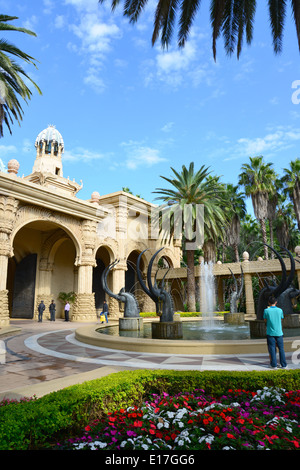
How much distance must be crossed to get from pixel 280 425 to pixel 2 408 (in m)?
3.02

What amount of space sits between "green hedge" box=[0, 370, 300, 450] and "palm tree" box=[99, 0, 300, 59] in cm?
879

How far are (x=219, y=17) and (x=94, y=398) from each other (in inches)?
392

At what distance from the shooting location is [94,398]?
380cm

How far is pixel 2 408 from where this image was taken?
10.6ft

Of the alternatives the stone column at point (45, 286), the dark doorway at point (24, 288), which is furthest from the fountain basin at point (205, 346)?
the dark doorway at point (24, 288)

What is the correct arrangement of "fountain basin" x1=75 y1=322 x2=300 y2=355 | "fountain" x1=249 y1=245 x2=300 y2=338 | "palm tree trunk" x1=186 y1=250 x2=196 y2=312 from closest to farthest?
"fountain basin" x1=75 y1=322 x2=300 y2=355, "fountain" x1=249 y1=245 x2=300 y2=338, "palm tree trunk" x1=186 y1=250 x2=196 y2=312


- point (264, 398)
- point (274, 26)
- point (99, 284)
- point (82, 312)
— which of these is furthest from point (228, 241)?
point (264, 398)

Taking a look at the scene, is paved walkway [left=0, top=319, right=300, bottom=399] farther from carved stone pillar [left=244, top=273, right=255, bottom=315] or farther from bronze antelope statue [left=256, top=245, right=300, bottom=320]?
carved stone pillar [left=244, top=273, right=255, bottom=315]

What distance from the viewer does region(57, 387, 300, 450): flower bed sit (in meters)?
3.11

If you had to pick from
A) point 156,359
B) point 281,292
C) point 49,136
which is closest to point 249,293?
point 281,292

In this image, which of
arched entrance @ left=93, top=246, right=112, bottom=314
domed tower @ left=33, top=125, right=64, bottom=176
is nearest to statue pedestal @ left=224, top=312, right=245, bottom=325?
arched entrance @ left=93, top=246, right=112, bottom=314

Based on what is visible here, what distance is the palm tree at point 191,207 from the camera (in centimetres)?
2494

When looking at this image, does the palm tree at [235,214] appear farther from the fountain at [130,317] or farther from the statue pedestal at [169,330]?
the statue pedestal at [169,330]
